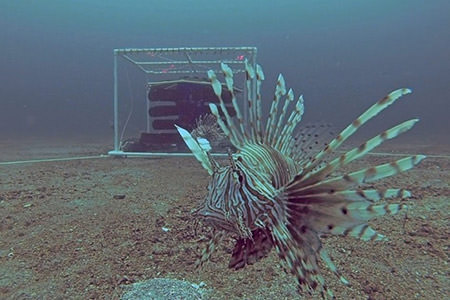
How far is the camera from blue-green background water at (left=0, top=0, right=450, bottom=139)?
5441cm

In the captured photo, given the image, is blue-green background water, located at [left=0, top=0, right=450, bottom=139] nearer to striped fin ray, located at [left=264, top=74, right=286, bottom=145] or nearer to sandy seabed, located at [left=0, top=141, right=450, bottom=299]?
sandy seabed, located at [left=0, top=141, right=450, bottom=299]

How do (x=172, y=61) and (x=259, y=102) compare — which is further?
(x=172, y=61)

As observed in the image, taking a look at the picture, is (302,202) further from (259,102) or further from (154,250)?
(154,250)

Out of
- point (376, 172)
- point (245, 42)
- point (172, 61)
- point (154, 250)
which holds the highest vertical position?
point (245, 42)

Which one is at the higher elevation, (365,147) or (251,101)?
(251,101)

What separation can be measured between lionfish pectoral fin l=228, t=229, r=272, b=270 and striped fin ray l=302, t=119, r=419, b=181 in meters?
0.38

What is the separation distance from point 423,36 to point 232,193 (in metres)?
73.8

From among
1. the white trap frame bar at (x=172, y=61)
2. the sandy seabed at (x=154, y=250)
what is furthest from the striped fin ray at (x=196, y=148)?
the white trap frame bar at (x=172, y=61)

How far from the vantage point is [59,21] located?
60875 mm

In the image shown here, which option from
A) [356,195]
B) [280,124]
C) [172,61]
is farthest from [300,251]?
[172,61]

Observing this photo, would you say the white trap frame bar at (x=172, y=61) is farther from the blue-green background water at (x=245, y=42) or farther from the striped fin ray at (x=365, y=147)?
the blue-green background water at (x=245, y=42)

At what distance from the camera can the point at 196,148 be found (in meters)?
1.29

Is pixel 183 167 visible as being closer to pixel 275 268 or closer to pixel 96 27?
pixel 275 268

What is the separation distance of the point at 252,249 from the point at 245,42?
6292 cm
